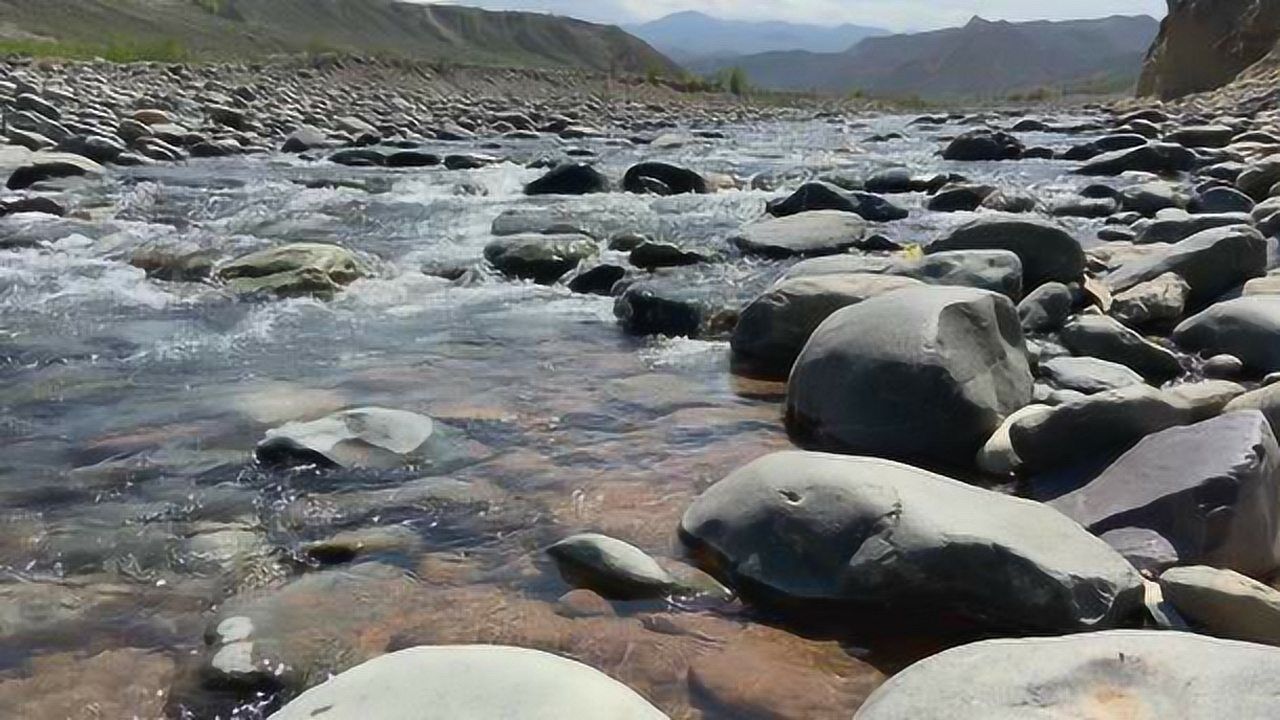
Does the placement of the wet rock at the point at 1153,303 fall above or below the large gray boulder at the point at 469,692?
below

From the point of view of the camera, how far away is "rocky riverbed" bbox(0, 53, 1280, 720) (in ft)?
9.66

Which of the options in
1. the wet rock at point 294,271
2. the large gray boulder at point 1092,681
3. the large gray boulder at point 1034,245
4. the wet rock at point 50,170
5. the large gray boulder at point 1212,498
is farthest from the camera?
the wet rock at point 50,170

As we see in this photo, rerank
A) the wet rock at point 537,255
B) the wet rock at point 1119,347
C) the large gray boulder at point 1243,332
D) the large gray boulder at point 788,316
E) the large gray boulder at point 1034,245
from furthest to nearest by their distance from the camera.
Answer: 1. the wet rock at point 537,255
2. the large gray boulder at point 1034,245
3. the large gray boulder at point 788,316
4. the wet rock at point 1119,347
5. the large gray boulder at point 1243,332

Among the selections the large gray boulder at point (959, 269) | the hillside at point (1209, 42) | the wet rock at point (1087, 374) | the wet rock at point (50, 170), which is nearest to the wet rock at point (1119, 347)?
the wet rock at point (1087, 374)

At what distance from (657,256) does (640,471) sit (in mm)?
4137

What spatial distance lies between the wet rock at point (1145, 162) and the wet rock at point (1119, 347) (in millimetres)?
9269

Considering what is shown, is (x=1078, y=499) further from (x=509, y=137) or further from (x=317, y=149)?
(x=509, y=137)

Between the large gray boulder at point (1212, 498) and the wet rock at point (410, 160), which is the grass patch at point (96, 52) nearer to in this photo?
the wet rock at point (410, 160)

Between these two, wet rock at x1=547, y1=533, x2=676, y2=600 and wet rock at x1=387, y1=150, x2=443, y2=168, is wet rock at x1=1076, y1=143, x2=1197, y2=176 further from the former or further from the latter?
wet rock at x1=547, y1=533, x2=676, y2=600

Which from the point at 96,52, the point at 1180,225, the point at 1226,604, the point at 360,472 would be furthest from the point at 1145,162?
the point at 96,52

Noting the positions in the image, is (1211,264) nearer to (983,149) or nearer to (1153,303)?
(1153,303)

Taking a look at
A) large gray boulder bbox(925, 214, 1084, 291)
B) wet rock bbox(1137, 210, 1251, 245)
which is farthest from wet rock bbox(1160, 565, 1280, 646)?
wet rock bbox(1137, 210, 1251, 245)

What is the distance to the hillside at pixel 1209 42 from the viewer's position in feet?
111

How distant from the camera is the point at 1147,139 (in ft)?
59.6
